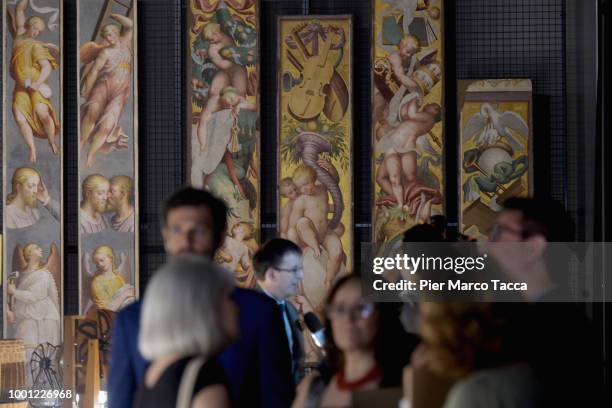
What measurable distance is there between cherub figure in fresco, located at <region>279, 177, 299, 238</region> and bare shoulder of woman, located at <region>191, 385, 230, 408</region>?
21.5ft

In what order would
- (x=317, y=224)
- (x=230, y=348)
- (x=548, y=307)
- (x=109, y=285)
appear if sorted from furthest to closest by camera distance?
(x=109, y=285), (x=317, y=224), (x=230, y=348), (x=548, y=307)

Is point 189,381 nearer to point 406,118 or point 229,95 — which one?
point 406,118

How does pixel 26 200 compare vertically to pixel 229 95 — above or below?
below

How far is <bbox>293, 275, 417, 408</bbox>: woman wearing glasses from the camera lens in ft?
9.71

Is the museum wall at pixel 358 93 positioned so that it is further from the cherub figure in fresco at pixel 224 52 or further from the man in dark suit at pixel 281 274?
the man in dark suit at pixel 281 274

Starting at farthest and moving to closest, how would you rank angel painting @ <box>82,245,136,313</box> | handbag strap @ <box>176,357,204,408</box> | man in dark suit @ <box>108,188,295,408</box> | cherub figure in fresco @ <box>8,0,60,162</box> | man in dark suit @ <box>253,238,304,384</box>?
cherub figure in fresco @ <box>8,0,60,162</box>, angel painting @ <box>82,245,136,313</box>, man in dark suit @ <box>253,238,304,384</box>, man in dark suit @ <box>108,188,295,408</box>, handbag strap @ <box>176,357,204,408</box>

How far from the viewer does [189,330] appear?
2527 millimetres

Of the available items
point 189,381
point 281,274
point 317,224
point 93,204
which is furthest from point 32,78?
point 189,381

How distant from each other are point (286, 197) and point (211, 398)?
6.63 meters

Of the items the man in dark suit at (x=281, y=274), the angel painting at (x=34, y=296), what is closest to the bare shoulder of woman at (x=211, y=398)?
the man in dark suit at (x=281, y=274)

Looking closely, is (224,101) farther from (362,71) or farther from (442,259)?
(442,259)

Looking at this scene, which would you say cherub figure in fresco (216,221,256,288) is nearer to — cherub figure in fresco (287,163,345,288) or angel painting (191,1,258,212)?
angel painting (191,1,258,212)

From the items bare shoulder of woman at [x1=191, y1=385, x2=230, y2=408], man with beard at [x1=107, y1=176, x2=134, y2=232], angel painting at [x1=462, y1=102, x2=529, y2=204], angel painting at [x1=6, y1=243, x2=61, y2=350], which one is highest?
angel painting at [x1=462, y1=102, x2=529, y2=204]

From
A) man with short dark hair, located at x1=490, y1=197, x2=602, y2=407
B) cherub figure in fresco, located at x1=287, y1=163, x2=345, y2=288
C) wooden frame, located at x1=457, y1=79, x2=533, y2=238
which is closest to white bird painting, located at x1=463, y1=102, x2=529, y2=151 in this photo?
wooden frame, located at x1=457, y1=79, x2=533, y2=238
